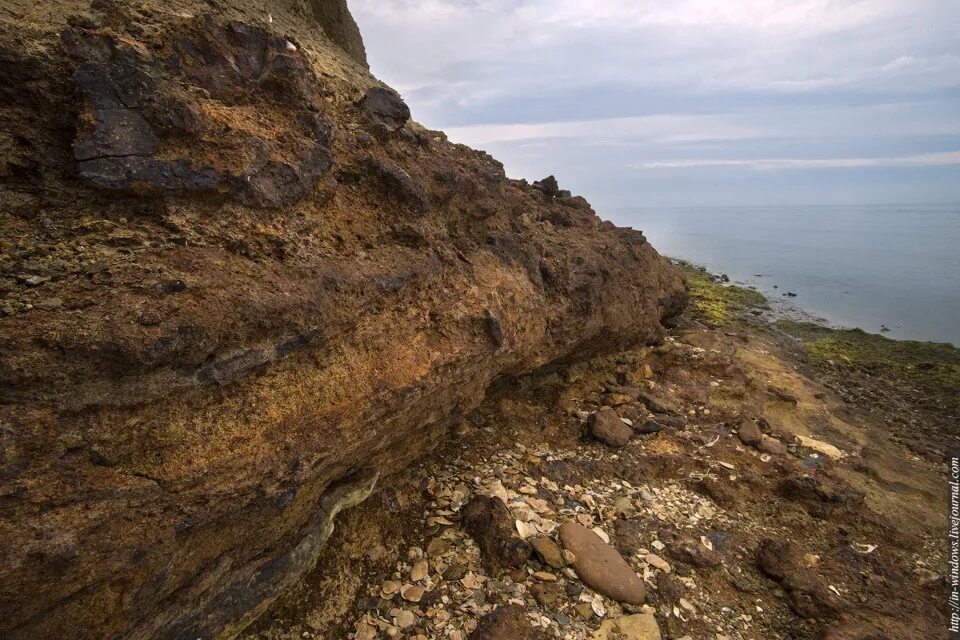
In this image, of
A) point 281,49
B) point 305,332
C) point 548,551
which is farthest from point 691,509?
point 281,49

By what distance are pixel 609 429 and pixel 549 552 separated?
230 cm

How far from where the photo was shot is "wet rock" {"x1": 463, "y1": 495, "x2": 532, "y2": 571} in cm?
411

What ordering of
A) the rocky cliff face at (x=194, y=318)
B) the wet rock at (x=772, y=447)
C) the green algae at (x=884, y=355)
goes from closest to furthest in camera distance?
1. the rocky cliff face at (x=194, y=318)
2. the wet rock at (x=772, y=447)
3. the green algae at (x=884, y=355)

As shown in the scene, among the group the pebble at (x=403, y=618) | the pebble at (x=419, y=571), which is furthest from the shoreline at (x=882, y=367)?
the pebble at (x=403, y=618)

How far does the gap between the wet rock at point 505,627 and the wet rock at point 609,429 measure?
9.06 ft

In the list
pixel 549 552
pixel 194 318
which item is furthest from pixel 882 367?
pixel 194 318

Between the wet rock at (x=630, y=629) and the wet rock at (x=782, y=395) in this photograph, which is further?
the wet rock at (x=782, y=395)

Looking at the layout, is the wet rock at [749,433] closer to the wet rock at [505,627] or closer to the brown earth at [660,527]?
the brown earth at [660,527]

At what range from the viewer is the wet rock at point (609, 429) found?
6.08 metres

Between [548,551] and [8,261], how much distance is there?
167 inches

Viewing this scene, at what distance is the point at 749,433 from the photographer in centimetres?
680

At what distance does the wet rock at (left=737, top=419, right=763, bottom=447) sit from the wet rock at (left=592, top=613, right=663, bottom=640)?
12.2 feet

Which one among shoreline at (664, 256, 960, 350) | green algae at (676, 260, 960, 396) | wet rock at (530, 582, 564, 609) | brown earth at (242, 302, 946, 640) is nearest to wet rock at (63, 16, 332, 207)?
brown earth at (242, 302, 946, 640)

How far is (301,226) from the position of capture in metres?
3.79
